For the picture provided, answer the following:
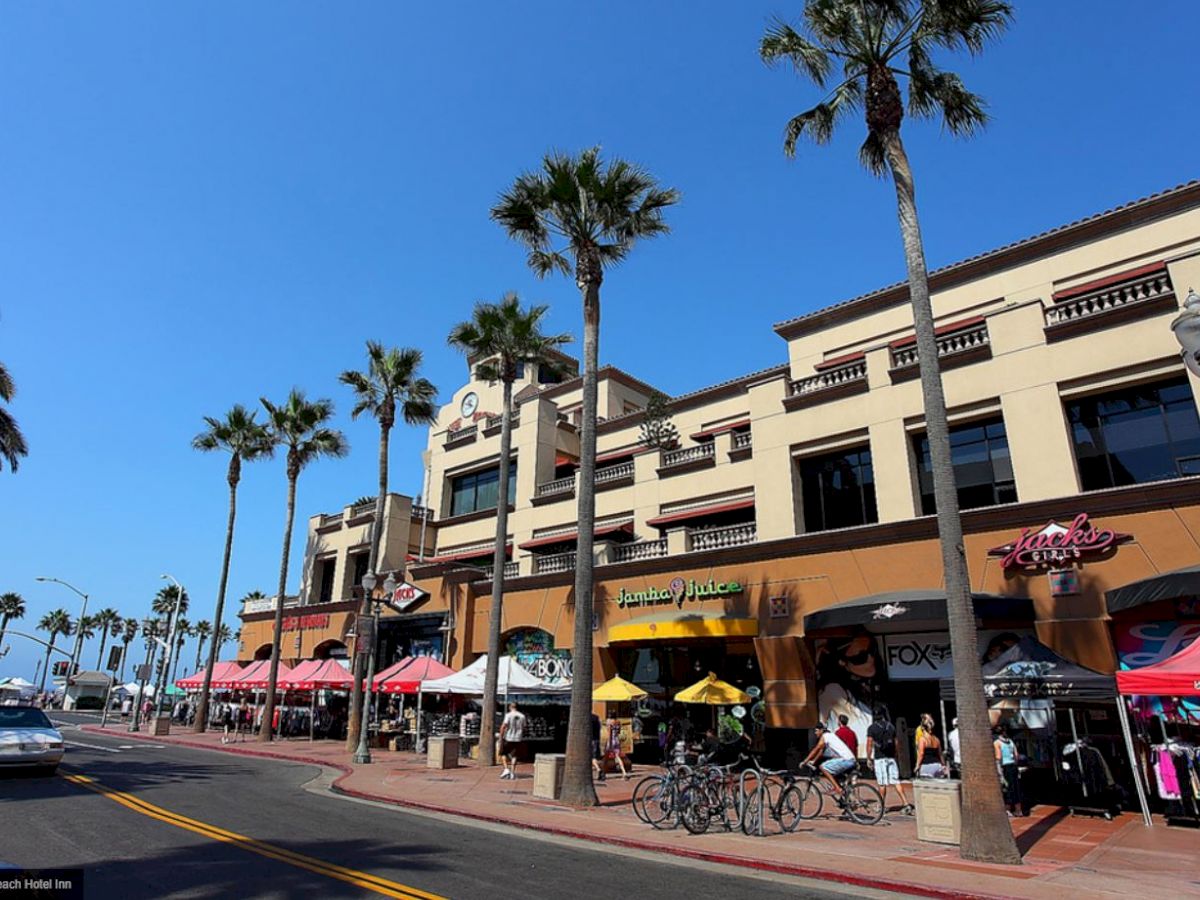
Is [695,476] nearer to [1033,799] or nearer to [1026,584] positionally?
[1026,584]

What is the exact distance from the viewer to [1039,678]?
14828 millimetres

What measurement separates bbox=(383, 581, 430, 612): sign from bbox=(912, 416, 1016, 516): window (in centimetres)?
2145

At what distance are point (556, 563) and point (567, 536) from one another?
2038 mm

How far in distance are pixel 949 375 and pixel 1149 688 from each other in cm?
973

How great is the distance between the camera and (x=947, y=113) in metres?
15.1

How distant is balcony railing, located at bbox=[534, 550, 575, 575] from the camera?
28.3 metres

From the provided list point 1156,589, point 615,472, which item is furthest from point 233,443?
point 1156,589

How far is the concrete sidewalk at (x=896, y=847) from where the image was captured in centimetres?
901

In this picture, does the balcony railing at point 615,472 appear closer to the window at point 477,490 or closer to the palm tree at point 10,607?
the window at point 477,490

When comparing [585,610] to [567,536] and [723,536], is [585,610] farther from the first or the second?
[567,536]

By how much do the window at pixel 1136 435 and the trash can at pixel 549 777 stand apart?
1385 centimetres

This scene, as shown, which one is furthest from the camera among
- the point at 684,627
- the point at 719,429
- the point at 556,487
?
the point at 556,487

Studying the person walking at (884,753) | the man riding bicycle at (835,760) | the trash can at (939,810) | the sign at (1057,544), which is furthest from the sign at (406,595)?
the trash can at (939,810)

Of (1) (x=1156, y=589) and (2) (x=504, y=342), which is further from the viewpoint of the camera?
(2) (x=504, y=342)
